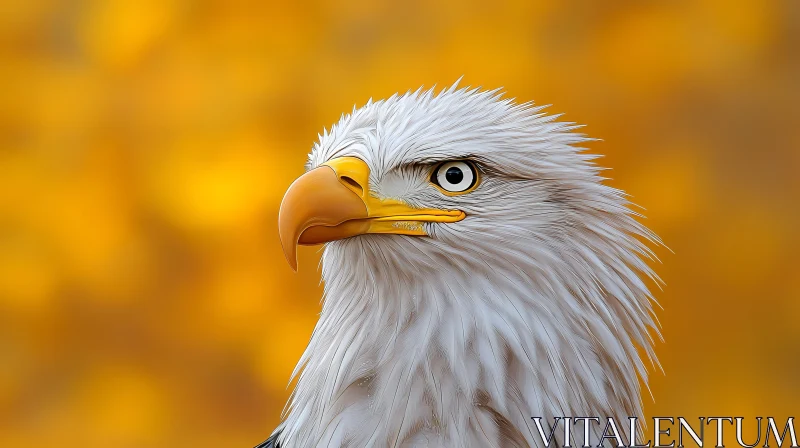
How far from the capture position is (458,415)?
56.6 inches

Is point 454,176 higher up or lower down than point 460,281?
higher up

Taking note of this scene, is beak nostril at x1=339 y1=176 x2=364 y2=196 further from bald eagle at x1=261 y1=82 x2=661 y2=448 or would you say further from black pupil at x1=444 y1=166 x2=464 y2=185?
black pupil at x1=444 y1=166 x2=464 y2=185

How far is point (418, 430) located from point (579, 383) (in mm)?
306

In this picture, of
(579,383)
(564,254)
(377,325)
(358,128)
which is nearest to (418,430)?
(377,325)

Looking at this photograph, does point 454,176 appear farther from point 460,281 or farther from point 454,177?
point 460,281

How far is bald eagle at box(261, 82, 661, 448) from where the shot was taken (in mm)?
1445

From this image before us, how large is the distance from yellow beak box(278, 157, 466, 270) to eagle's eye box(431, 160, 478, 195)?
4 centimetres

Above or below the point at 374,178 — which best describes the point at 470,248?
below

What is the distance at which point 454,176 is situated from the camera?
4.89 ft

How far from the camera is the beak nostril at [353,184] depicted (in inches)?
56.5

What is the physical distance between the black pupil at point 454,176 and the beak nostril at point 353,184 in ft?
0.53

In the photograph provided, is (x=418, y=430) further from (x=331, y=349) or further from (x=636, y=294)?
(x=636, y=294)

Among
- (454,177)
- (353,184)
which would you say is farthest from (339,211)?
(454,177)

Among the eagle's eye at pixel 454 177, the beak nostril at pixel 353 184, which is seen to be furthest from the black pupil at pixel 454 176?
the beak nostril at pixel 353 184
